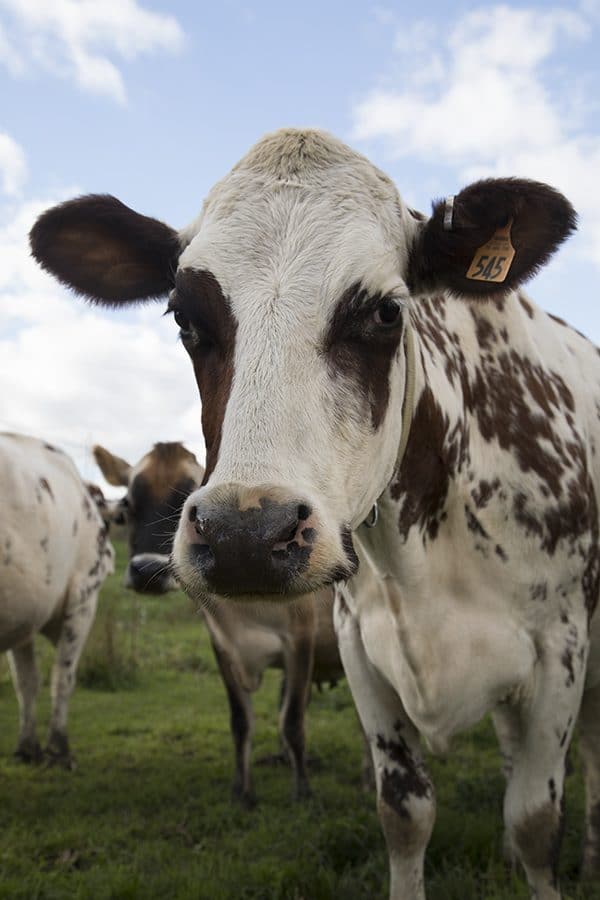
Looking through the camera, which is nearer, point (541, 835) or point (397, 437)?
point (397, 437)

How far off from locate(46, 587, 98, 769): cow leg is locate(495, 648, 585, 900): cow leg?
181 inches

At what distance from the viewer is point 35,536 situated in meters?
6.19

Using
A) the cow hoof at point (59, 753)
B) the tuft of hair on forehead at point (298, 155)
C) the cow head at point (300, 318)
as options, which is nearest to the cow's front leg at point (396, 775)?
the cow head at point (300, 318)

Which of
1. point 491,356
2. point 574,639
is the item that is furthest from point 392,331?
point 574,639

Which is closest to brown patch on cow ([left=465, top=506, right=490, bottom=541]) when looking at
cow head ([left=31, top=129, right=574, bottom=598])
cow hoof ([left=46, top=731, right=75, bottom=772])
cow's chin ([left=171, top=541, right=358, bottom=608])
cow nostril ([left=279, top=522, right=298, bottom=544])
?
cow head ([left=31, top=129, right=574, bottom=598])

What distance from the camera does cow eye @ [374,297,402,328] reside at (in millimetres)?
2189

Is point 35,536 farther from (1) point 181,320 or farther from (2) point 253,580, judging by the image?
(2) point 253,580

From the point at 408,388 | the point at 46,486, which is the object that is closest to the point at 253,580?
the point at 408,388

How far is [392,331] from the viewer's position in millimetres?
2240

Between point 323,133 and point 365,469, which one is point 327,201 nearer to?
point 323,133

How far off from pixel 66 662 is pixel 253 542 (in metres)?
6.09

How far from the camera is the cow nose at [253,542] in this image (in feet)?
5.57

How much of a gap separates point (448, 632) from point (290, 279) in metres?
1.39

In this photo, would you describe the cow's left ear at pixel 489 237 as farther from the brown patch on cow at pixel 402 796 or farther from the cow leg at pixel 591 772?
the cow leg at pixel 591 772
